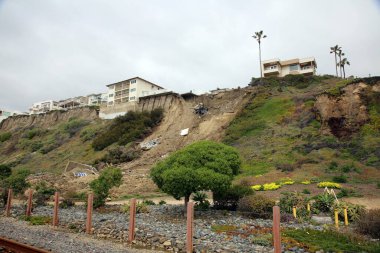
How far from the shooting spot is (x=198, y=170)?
15.9 m

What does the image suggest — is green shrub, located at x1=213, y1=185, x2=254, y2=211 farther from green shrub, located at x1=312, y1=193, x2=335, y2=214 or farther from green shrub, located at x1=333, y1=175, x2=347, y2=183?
green shrub, located at x1=333, y1=175, x2=347, y2=183

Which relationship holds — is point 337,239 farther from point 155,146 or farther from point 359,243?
point 155,146

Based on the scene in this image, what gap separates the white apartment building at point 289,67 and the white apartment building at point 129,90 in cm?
2472

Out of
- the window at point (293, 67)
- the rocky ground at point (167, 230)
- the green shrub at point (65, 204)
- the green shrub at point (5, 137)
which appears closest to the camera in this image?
the rocky ground at point (167, 230)

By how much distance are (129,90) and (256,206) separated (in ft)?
195

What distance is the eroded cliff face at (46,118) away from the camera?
75062mm

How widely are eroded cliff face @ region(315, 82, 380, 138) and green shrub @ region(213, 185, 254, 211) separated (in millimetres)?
23021

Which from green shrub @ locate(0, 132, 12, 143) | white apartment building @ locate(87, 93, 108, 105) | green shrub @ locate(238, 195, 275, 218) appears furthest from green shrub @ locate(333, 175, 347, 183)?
white apartment building @ locate(87, 93, 108, 105)

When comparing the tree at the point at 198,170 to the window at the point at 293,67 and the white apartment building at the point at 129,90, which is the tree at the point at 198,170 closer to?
the white apartment building at the point at 129,90

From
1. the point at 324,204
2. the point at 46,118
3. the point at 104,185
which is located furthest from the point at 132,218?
the point at 46,118

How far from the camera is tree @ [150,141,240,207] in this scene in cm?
1552

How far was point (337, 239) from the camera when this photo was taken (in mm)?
10703

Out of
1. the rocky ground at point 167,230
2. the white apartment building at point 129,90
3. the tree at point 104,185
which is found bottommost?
the rocky ground at point 167,230

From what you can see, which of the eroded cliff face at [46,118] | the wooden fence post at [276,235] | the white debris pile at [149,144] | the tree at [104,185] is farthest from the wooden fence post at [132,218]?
the eroded cliff face at [46,118]
